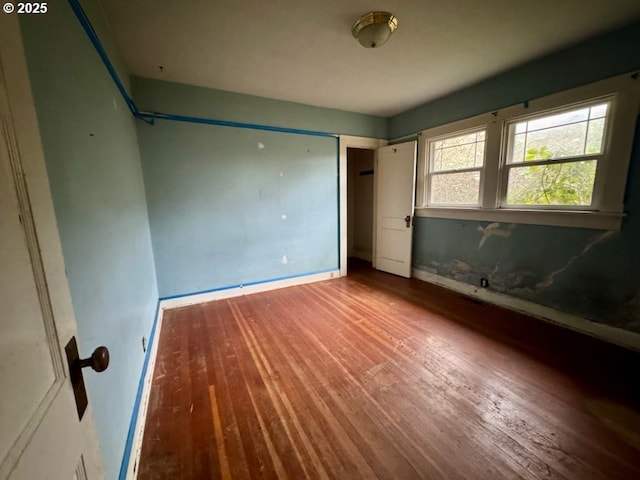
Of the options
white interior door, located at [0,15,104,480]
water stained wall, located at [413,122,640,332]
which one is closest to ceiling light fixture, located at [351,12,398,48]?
white interior door, located at [0,15,104,480]

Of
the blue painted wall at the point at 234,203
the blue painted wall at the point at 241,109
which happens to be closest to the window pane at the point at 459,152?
the blue painted wall at the point at 241,109

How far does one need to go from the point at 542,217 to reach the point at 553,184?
0.34 m

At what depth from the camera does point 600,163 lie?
218cm

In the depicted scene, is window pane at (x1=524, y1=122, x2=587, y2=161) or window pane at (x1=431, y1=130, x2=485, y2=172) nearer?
window pane at (x1=524, y1=122, x2=587, y2=161)

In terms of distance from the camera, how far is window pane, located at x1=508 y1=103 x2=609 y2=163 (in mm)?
2219

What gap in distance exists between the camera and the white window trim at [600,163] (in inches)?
79.9

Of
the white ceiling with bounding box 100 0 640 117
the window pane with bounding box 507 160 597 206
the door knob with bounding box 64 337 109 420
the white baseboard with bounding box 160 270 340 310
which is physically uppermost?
the white ceiling with bounding box 100 0 640 117

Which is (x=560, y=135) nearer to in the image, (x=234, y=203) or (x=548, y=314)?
(x=548, y=314)

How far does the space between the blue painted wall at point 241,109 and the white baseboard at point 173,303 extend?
2143 mm

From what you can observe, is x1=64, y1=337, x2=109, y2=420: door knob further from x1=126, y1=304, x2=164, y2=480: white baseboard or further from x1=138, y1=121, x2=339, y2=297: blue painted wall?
x1=138, y1=121, x2=339, y2=297: blue painted wall

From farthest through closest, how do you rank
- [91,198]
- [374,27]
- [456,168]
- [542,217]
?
[456,168], [542,217], [374,27], [91,198]

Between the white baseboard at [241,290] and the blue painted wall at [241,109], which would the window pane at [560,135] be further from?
the white baseboard at [241,290]

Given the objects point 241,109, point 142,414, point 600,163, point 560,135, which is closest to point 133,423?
point 142,414

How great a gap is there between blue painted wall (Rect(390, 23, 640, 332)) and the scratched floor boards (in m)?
0.34
